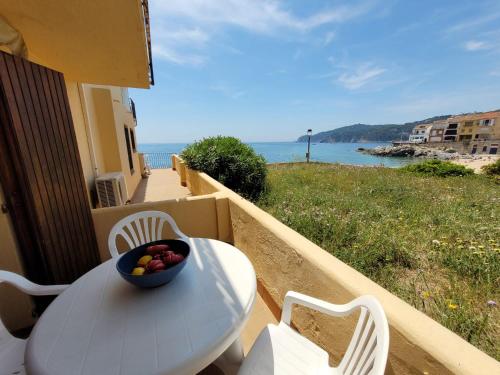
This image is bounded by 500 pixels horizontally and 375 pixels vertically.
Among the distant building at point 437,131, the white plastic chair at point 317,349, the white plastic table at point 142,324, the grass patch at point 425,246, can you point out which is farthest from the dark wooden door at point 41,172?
the distant building at point 437,131

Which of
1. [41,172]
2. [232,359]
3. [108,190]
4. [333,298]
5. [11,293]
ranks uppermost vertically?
[41,172]

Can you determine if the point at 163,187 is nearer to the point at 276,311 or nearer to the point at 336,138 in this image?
the point at 276,311

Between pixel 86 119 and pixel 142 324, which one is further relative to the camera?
pixel 86 119

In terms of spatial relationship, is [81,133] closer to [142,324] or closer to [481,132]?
[142,324]

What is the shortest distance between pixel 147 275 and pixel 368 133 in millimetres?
122538

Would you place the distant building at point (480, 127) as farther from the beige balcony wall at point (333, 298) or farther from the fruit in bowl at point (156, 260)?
the fruit in bowl at point (156, 260)

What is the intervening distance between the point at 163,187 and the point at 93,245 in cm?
478

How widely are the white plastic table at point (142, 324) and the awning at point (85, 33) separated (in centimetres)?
194

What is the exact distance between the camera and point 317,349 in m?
1.26

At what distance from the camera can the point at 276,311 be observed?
2.12 m

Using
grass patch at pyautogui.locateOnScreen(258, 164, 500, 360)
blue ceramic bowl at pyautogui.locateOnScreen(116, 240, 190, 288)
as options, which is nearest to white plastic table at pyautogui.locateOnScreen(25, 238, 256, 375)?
blue ceramic bowl at pyautogui.locateOnScreen(116, 240, 190, 288)

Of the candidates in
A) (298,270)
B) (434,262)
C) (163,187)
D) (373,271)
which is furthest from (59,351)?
(163,187)

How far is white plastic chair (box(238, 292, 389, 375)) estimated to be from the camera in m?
0.90

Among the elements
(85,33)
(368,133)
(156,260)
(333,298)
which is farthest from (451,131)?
(156,260)
